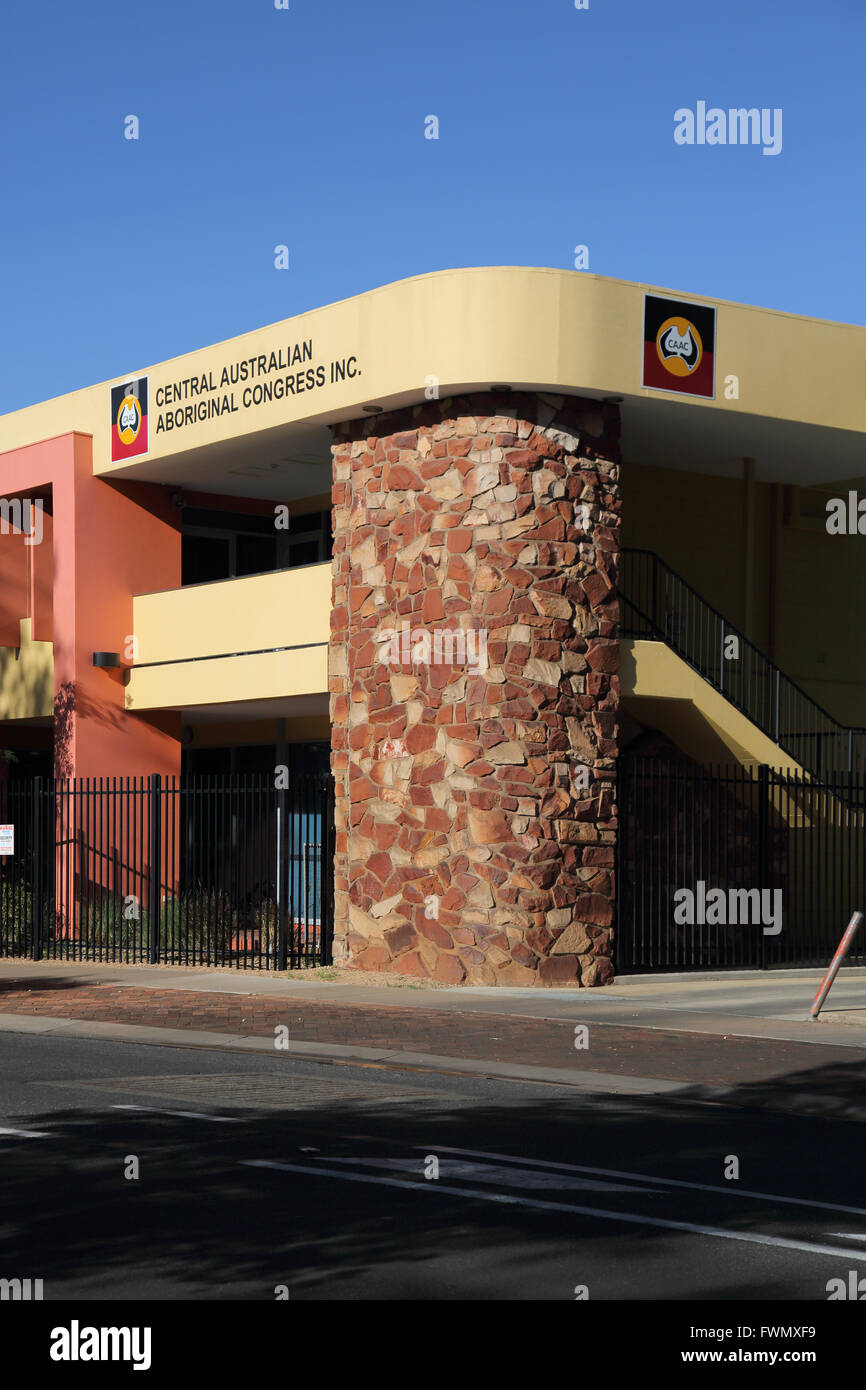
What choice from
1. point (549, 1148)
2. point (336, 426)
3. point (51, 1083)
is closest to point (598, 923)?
point (336, 426)

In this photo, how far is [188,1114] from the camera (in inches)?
405

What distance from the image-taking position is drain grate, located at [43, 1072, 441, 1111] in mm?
11039

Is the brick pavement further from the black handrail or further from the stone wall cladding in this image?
the black handrail

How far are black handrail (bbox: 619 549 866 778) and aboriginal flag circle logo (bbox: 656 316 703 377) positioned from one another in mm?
3116

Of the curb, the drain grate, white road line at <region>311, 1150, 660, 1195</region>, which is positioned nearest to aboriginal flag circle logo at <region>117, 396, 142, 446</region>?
the curb

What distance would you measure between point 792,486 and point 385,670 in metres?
9.04

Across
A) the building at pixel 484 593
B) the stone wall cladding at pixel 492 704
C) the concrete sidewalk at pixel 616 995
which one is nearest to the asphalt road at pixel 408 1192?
the concrete sidewalk at pixel 616 995

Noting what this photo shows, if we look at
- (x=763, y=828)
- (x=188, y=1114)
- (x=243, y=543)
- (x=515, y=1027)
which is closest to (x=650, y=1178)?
(x=188, y=1114)

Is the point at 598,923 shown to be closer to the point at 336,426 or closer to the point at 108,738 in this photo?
the point at 336,426

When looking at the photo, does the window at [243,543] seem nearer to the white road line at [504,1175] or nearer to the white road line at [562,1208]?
the white road line at [504,1175]

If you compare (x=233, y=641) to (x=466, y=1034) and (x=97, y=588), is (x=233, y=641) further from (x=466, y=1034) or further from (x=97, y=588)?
(x=466, y=1034)

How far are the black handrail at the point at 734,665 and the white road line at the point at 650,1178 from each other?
1401 centimetres

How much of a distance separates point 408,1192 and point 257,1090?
12.2ft

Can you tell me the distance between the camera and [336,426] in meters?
21.4
